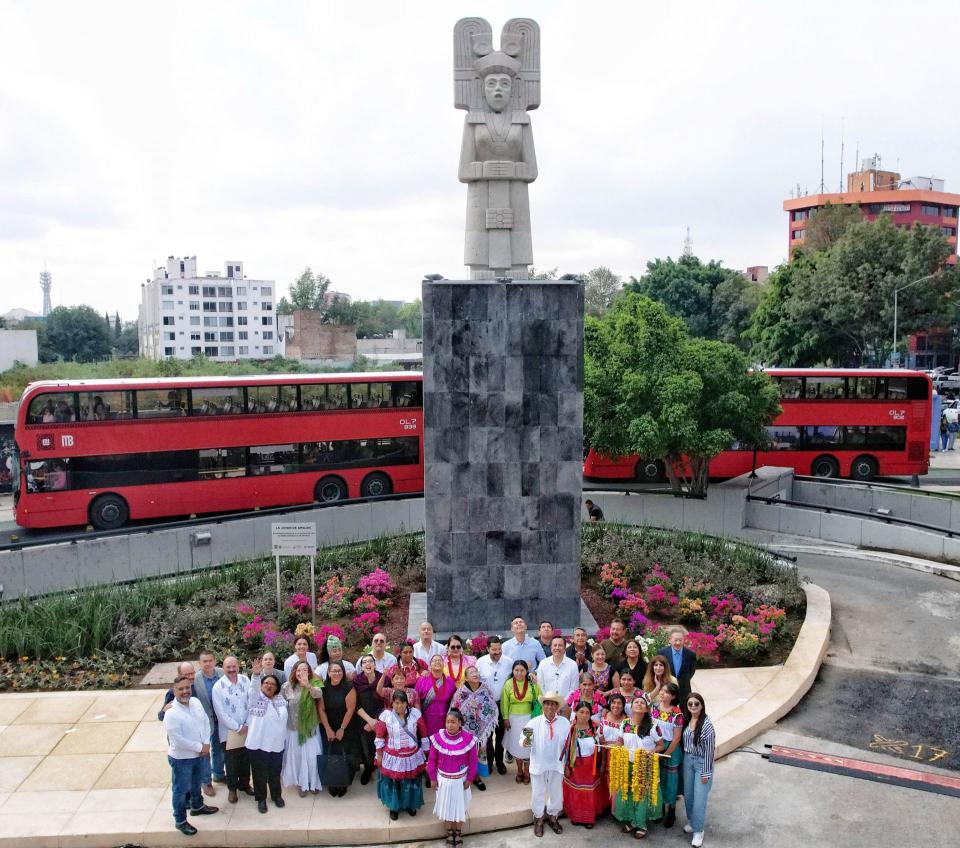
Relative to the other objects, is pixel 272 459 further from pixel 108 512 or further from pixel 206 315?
pixel 206 315

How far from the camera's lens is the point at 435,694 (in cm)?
864

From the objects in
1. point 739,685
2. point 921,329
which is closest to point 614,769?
point 739,685

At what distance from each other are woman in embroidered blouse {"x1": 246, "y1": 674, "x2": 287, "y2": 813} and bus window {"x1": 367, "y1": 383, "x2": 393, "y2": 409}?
1611 centimetres

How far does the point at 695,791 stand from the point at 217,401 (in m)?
16.9

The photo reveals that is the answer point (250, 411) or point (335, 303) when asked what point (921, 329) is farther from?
point (335, 303)

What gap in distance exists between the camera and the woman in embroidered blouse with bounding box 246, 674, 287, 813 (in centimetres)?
845

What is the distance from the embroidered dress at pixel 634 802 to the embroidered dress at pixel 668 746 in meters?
0.07

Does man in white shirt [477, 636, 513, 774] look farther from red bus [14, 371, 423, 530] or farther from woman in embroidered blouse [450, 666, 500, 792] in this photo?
red bus [14, 371, 423, 530]

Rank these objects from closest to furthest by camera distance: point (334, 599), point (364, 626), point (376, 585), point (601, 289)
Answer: point (364, 626) < point (334, 599) < point (376, 585) < point (601, 289)

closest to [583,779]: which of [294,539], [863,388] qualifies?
[294,539]

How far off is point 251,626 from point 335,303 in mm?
101560

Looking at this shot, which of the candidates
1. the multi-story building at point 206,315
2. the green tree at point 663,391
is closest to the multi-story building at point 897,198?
the multi-story building at point 206,315

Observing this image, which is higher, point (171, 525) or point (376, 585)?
point (171, 525)

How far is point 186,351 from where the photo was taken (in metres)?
101
